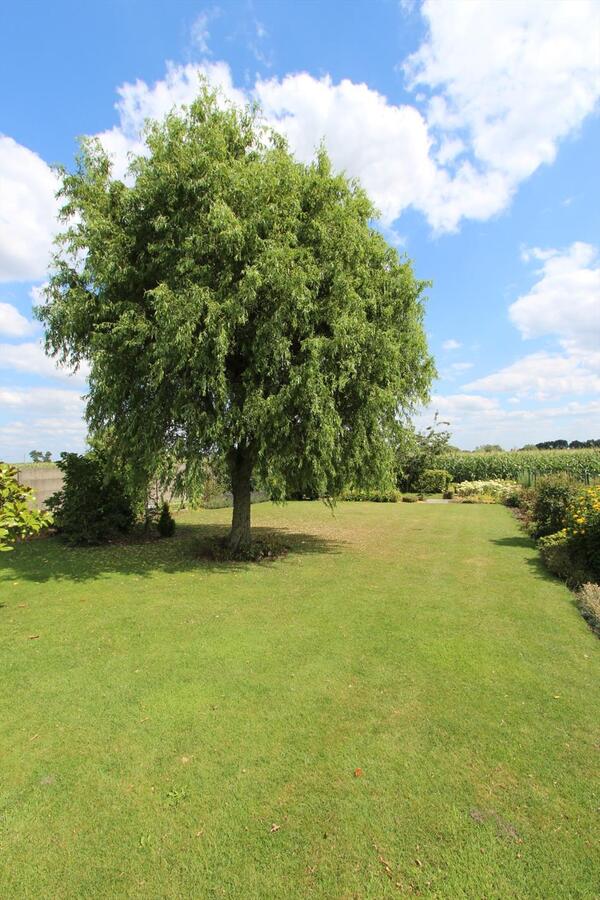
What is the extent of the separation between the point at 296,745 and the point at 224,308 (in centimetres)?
732

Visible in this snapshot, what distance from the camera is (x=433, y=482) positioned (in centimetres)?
3341

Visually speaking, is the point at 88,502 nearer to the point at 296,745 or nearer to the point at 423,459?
the point at 296,745

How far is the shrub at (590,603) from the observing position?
7.00 m

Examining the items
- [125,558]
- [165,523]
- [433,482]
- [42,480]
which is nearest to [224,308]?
[125,558]

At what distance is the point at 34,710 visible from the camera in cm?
444

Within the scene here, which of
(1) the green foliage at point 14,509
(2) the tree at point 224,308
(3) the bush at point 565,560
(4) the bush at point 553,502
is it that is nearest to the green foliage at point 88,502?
(2) the tree at point 224,308

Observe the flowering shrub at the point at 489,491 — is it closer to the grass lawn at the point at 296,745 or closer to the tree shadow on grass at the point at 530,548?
the tree shadow on grass at the point at 530,548

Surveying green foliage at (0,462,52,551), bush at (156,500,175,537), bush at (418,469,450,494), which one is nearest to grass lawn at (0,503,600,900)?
green foliage at (0,462,52,551)

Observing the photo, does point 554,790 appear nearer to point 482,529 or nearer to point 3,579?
point 3,579

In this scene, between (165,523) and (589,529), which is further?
(165,523)

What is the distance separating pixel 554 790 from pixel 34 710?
175 inches

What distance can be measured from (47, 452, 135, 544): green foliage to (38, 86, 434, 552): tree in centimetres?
216

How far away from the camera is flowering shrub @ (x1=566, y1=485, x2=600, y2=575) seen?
30.1ft

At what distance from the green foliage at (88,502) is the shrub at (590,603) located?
9834 millimetres
